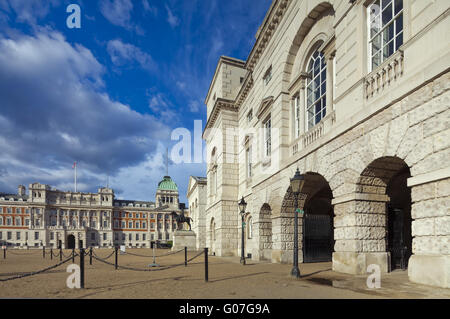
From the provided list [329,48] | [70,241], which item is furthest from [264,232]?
[70,241]

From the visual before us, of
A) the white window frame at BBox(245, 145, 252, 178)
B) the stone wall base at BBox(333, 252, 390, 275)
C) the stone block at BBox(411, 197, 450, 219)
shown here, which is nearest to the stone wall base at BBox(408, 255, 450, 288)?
the stone block at BBox(411, 197, 450, 219)

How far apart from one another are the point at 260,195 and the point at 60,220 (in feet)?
289

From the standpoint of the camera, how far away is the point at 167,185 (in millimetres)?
101625

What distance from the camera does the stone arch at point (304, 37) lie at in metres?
12.7

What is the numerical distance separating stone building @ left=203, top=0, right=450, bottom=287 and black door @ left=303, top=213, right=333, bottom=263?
0.18 ft

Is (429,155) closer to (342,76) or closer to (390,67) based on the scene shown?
(390,67)

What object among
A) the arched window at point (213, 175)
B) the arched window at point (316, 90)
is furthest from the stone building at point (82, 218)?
the arched window at point (316, 90)

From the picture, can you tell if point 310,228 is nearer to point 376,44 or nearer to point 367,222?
point 367,222

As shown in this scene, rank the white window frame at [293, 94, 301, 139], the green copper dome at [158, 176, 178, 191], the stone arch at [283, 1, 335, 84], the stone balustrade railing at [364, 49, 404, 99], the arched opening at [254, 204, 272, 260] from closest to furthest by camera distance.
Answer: the stone balustrade railing at [364, 49, 404, 99], the stone arch at [283, 1, 335, 84], the white window frame at [293, 94, 301, 139], the arched opening at [254, 204, 272, 260], the green copper dome at [158, 176, 178, 191]

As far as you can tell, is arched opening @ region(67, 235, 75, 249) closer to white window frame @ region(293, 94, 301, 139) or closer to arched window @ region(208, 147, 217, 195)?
arched window @ region(208, 147, 217, 195)

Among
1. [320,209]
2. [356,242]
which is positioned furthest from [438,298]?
[320,209]

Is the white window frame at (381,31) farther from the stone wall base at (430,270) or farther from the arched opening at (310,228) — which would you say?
the arched opening at (310,228)

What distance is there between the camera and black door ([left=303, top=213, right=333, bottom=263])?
15547mm

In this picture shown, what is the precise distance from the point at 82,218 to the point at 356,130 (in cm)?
9591
